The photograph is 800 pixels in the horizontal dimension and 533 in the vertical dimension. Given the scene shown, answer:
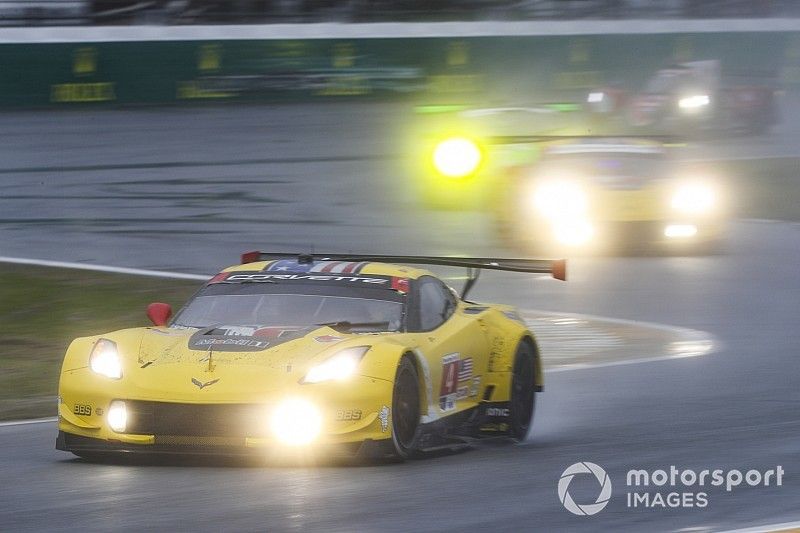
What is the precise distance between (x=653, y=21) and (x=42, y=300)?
2422 cm

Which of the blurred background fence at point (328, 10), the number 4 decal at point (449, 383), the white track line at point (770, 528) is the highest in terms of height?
the blurred background fence at point (328, 10)

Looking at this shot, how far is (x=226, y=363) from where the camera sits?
7.16 m

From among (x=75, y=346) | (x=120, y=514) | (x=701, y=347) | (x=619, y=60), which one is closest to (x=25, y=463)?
(x=75, y=346)

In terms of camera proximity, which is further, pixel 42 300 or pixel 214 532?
pixel 42 300

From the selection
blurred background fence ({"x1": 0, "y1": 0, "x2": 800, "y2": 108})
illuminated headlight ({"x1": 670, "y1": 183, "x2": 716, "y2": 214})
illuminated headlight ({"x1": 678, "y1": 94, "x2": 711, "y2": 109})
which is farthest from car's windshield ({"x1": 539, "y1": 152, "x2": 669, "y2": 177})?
illuminated headlight ({"x1": 678, "y1": 94, "x2": 711, "y2": 109})

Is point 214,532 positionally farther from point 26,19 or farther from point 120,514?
point 26,19

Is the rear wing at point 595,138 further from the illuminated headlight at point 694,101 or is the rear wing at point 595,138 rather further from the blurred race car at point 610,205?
the illuminated headlight at point 694,101

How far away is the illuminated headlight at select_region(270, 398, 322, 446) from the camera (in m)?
7.00

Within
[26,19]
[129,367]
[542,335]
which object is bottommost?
[542,335]

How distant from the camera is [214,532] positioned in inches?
219

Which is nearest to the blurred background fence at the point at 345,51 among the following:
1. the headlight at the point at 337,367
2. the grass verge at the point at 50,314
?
the grass verge at the point at 50,314

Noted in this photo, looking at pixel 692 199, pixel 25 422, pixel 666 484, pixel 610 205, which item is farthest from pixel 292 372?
pixel 692 199

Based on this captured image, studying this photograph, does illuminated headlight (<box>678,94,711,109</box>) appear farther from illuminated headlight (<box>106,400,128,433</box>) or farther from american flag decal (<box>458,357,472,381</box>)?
illuminated headlight (<box>106,400,128,433</box>)

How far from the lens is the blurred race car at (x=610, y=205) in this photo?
1833cm
